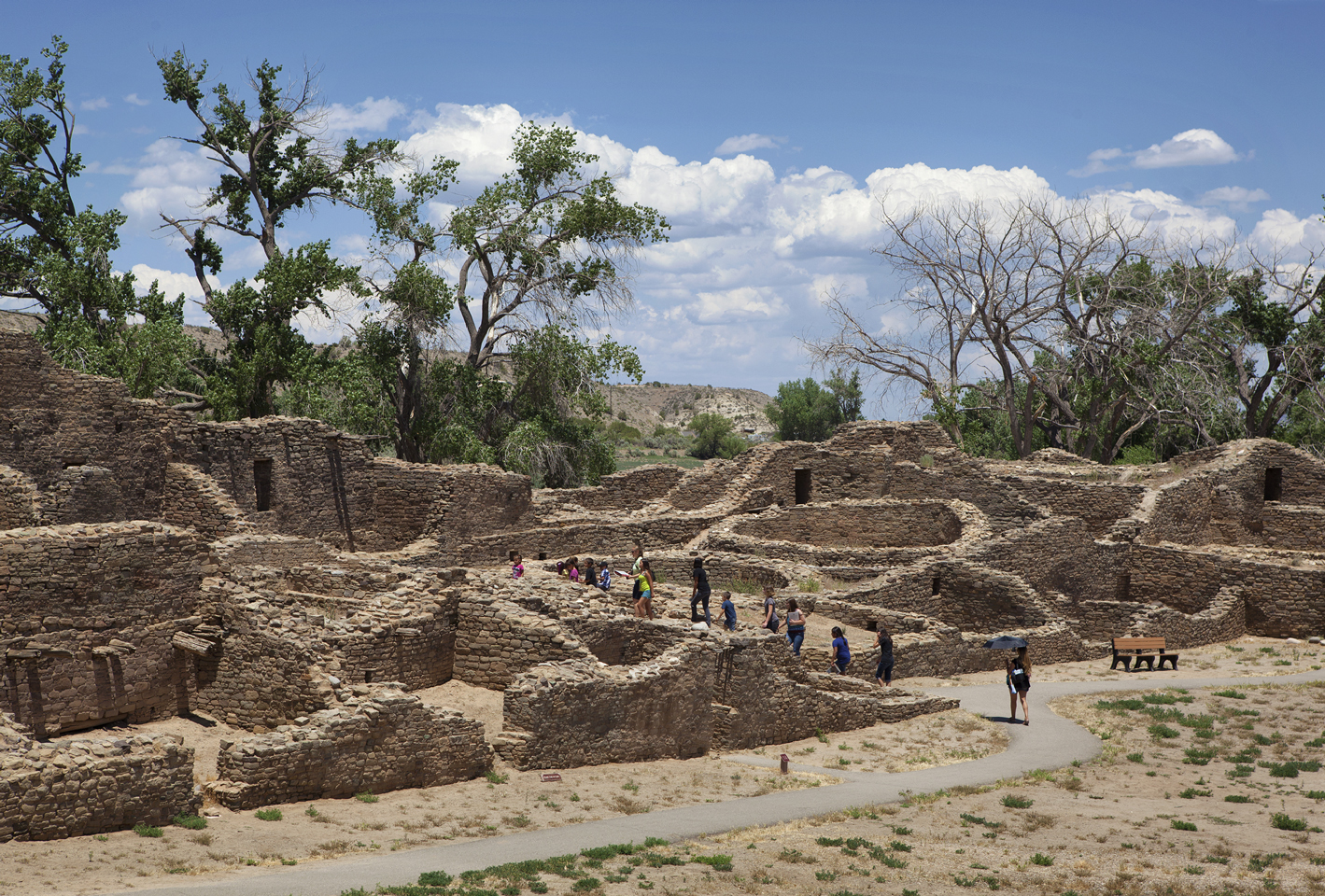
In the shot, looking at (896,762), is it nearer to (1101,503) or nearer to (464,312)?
(1101,503)

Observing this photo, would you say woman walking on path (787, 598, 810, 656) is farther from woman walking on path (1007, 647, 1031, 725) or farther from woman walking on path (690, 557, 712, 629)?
woman walking on path (1007, 647, 1031, 725)

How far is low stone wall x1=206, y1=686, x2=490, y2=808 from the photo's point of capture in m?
13.4

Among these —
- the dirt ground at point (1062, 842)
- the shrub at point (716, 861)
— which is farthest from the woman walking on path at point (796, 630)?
the shrub at point (716, 861)

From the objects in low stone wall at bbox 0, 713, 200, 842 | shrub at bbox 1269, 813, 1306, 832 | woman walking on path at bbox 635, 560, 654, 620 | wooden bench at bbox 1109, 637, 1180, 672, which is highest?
woman walking on path at bbox 635, 560, 654, 620

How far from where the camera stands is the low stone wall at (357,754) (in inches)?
528

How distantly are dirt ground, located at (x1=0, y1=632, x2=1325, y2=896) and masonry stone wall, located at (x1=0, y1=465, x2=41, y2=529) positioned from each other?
4764 mm

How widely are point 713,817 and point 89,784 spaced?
257 inches

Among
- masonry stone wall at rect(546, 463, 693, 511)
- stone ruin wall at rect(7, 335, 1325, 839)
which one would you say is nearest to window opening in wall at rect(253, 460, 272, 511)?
stone ruin wall at rect(7, 335, 1325, 839)

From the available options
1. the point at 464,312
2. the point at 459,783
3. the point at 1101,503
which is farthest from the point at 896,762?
the point at 464,312

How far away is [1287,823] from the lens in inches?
581

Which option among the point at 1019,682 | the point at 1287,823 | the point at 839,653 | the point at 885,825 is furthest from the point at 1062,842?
the point at 839,653

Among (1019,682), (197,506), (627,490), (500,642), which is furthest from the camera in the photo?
(627,490)

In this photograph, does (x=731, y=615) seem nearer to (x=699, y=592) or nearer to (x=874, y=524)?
(x=699, y=592)

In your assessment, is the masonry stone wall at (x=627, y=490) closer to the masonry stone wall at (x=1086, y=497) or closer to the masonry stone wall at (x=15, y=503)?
the masonry stone wall at (x=1086, y=497)
